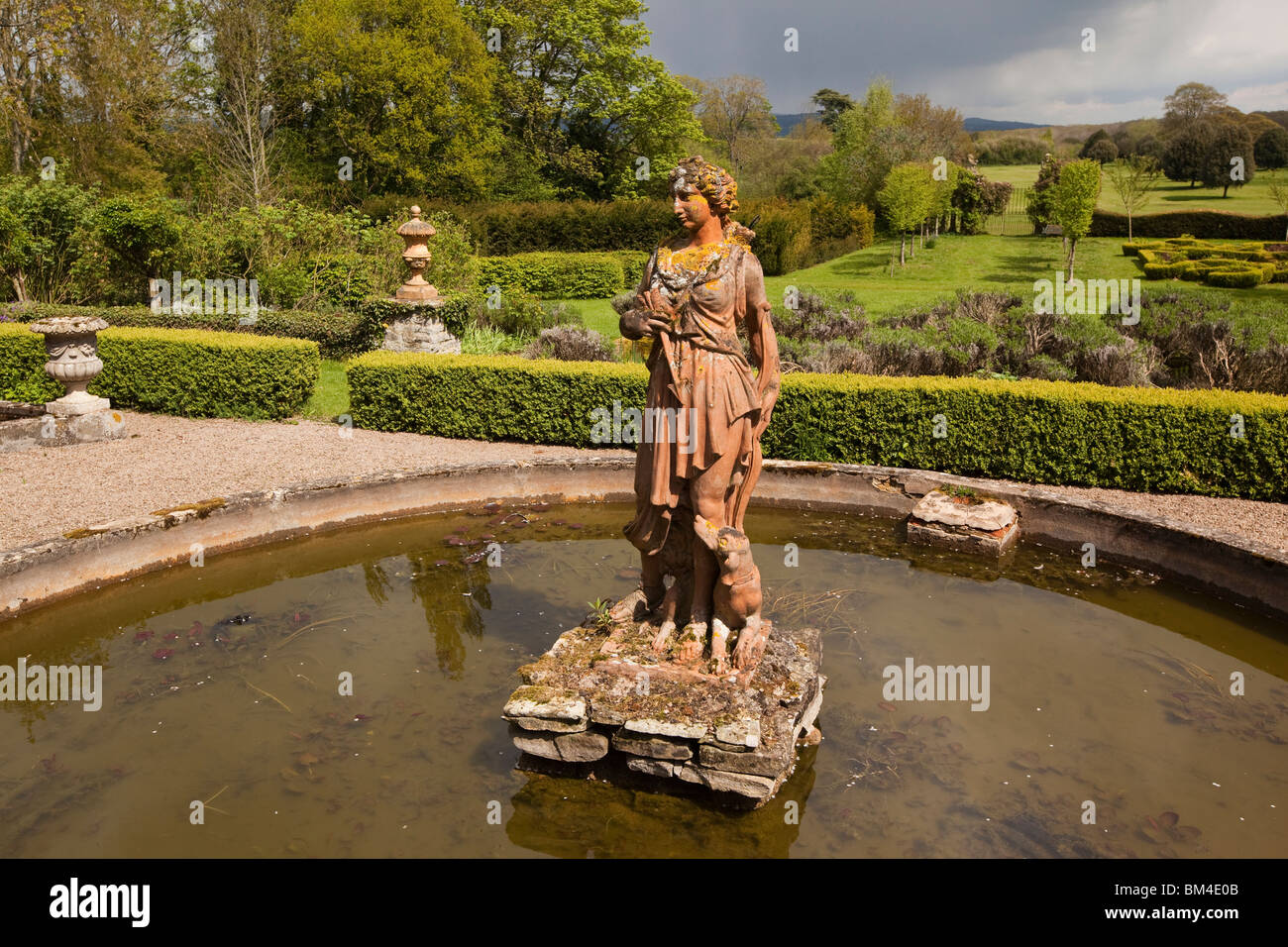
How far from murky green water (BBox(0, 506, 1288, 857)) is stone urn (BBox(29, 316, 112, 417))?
5.78 m

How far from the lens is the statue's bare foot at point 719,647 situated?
5196 mm

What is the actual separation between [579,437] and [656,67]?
105ft

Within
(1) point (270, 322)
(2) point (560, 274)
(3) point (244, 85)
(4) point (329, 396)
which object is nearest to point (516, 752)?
(4) point (329, 396)

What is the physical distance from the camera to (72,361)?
12.1 m

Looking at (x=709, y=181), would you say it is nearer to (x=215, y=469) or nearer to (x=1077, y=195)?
(x=215, y=469)


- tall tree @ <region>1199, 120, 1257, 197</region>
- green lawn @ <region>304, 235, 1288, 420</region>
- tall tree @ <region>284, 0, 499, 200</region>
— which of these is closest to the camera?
green lawn @ <region>304, 235, 1288, 420</region>

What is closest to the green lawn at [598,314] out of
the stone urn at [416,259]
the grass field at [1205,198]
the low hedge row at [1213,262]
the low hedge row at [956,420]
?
the stone urn at [416,259]

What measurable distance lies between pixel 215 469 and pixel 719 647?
7.58 metres

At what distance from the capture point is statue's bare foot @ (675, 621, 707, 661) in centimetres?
529

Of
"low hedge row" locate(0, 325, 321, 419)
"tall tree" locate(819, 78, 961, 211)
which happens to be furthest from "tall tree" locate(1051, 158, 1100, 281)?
"low hedge row" locate(0, 325, 321, 419)

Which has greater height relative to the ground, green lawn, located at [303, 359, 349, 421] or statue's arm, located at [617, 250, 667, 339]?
statue's arm, located at [617, 250, 667, 339]

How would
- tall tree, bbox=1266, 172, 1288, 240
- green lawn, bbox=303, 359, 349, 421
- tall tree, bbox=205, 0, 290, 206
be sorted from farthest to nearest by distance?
1. tall tree, bbox=1266, 172, 1288, 240
2. tall tree, bbox=205, 0, 290, 206
3. green lawn, bbox=303, 359, 349, 421

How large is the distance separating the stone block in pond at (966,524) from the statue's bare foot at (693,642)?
3.74 metres

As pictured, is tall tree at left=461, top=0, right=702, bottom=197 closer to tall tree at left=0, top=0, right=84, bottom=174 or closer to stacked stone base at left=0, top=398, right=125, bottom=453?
tall tree at left=0, top=0, right=84, bottom=174
